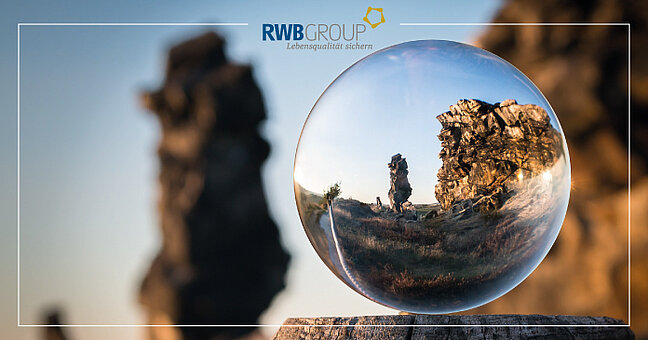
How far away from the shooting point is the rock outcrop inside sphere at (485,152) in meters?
1.38

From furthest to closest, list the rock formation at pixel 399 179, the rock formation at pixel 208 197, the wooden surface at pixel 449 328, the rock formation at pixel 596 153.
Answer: the rock formation at pixel 208 197 → the rock formation at pixel 596 153 → the wooden surface at pixel 449 328 → the rock formation at pixel 399 179

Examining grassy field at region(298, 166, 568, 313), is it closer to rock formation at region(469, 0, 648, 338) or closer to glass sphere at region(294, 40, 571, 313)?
glass sphere at region(294, 40, 571, 313)

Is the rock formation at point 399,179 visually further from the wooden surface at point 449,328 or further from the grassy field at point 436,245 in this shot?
the wooden surface at point 449,328

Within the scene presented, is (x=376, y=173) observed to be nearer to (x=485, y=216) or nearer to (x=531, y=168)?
(x=485, y=216)

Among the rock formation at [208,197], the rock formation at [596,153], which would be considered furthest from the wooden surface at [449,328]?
the rock formation at [208,197]

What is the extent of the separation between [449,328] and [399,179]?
2.19 ft

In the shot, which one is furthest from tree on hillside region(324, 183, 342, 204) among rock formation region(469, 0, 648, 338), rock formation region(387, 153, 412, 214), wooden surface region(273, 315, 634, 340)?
rock formation region(469, 0, 648, 338)

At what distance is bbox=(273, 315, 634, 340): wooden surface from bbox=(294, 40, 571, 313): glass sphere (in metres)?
0.26

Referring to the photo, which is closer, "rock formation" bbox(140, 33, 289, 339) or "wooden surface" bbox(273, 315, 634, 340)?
"wooden surface" bbox(273, 315, 634, 340)

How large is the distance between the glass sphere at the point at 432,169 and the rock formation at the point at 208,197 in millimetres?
3523

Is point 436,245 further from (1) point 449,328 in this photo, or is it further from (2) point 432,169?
(1) point 449,328

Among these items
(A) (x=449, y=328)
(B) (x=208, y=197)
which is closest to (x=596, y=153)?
(A) (x=449, y=328)

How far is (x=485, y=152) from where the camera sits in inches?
56.0

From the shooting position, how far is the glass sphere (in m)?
1.38
